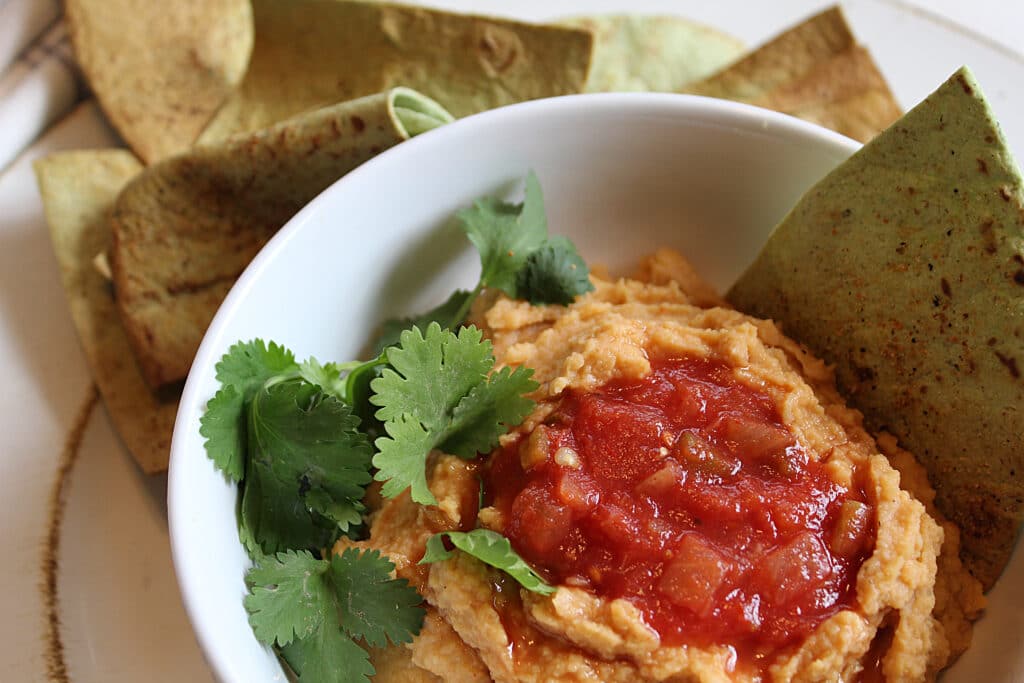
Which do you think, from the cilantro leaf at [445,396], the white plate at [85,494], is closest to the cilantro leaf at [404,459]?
the cilantro leaf at [445,396]

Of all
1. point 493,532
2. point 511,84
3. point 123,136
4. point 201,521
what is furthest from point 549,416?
point 123,136

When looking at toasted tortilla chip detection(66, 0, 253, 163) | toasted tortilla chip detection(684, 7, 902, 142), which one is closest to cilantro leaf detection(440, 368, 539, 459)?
toasted tortilla chip detection(684, 7, 902, 142)

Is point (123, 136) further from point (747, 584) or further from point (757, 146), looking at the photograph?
point (747, 584)

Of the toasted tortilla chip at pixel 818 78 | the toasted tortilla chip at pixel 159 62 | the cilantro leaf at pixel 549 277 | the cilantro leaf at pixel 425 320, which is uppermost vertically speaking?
the toasted tortilla chip at pixel 818 78

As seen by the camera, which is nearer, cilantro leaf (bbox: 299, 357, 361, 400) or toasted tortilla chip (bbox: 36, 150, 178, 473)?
cilantro leaf (bbox: 299, 357, 361, 400)

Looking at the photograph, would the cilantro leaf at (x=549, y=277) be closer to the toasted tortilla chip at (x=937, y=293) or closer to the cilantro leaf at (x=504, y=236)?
the cilantro leaf at (x=504, y=236)

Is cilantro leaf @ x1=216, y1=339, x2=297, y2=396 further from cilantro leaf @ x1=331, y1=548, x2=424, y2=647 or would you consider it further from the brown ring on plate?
the brown ring on plate
